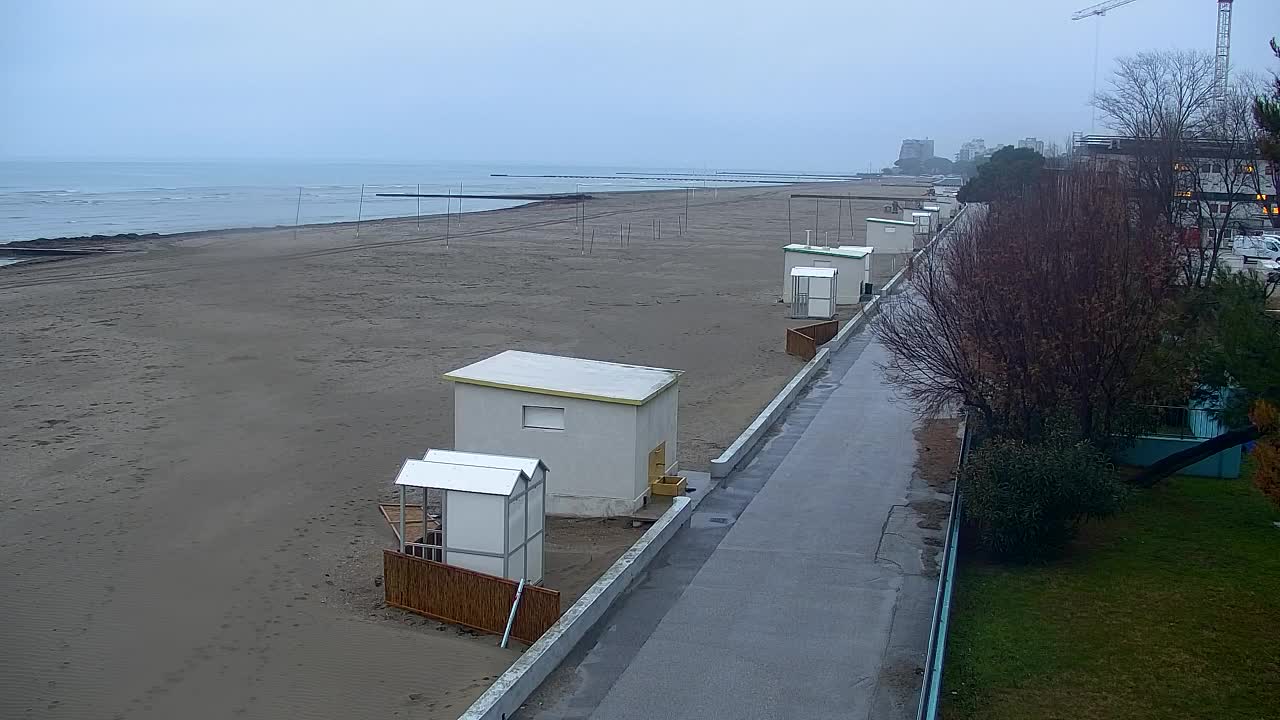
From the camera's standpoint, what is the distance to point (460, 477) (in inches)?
507

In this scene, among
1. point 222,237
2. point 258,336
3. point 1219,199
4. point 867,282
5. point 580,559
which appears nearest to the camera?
point 580,559

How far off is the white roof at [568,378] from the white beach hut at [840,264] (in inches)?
844

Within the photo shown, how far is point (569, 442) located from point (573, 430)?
179 millimetres

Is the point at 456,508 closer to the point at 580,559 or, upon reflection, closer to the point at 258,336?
the point at 580,559

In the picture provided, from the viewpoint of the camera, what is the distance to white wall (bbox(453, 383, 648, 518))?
1552cm

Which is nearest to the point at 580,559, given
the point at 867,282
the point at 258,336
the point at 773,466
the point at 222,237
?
the point at 773,466

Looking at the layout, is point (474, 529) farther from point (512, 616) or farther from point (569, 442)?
point (569, 442)

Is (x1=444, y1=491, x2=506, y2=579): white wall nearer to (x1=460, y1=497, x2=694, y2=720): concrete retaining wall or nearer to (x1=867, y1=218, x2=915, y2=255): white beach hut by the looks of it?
(x1=460, y1=497, x2=694, y2=720): concrete retaining wall

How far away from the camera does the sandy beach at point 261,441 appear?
11578 mm

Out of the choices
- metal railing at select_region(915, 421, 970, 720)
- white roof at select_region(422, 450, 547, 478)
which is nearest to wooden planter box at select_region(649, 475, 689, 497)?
white roof at select_region(422, 450, 547, 478)

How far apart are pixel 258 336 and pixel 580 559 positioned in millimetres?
19149

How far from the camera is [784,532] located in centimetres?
1498

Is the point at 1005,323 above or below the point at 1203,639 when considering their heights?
above

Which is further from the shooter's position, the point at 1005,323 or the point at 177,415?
the point at 177,415
